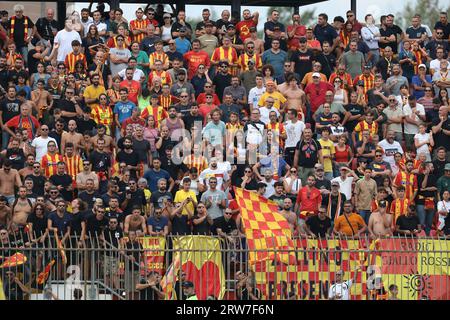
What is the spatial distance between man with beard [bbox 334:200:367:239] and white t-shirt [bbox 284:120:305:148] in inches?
96.8

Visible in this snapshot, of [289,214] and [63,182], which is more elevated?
[63,182]

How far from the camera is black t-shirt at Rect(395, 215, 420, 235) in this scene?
25.8 m

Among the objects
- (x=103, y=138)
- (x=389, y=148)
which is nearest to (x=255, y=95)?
(x=389, y=148)

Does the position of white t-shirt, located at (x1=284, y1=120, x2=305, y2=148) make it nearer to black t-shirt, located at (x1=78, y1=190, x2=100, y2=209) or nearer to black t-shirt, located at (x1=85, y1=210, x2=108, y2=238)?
black t-shirt, located at (x1=78, y1=190, x2=100, y2=209)

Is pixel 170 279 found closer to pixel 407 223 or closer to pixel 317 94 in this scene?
pixel 407 223

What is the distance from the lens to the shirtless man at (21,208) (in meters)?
24.4

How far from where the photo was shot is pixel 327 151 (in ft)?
90.1

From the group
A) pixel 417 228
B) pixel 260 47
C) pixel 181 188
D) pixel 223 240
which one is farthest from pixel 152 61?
pixel 223 240

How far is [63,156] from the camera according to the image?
87.0 feet

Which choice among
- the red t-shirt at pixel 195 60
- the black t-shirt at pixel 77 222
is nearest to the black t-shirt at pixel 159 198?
the black t-shirt at pixel 77 222

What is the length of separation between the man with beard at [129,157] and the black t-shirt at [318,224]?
3441 millimetres

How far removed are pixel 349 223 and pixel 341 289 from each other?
228 inches

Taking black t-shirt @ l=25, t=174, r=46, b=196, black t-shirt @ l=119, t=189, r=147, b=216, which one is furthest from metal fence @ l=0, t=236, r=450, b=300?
black t-shirt @ l=25, t=174, r=46, b=196
